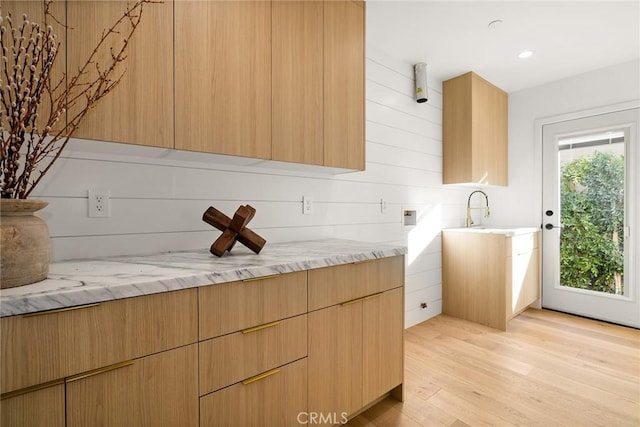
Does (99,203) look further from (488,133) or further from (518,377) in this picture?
(488,133)

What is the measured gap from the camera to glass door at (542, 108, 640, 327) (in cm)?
288

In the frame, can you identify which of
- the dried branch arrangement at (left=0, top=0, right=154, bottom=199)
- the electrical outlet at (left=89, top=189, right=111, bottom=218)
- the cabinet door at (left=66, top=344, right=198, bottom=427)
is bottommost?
the cabinet door at (left=66, top=344, right=198, bottom=427)

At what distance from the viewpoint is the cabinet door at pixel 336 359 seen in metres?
1.40

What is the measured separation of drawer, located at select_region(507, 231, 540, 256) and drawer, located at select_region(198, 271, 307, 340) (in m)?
2.35

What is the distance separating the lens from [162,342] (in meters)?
0.98

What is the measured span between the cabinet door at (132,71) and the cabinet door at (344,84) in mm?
867

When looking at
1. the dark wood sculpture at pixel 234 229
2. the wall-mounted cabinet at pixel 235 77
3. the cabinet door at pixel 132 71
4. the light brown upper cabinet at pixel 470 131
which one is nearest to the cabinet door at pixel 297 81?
the wall-mounted cabinet at pixel 235 77

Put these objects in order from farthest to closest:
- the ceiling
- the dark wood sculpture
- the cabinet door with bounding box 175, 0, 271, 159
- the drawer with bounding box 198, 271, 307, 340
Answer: the ceiling, the dark wood sculpture, the cabinet door with bounding box 175, 0, 271, 159, the drawer with bounding box 198, 271, 307, 340

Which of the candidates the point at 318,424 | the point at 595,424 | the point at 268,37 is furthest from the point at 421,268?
the point at 268,37

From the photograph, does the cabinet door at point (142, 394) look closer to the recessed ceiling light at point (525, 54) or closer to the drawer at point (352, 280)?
the drawer at point (352, 280)

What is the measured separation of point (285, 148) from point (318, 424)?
1.35 metres

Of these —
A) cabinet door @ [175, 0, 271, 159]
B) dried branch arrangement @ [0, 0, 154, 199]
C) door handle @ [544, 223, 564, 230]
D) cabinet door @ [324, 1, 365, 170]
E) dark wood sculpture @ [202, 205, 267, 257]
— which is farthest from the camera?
door handle @ [544, 223, 564, 230]

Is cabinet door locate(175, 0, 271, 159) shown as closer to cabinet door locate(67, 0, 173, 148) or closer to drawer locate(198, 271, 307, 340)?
cabinet door locate(67, 0, 173, 148)

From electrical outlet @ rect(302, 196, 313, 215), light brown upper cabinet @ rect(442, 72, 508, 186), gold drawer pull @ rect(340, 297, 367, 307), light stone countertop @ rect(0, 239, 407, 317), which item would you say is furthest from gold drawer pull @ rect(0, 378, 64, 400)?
light brown upper cabinet @ rect(442, 72, 508, 186)
